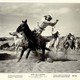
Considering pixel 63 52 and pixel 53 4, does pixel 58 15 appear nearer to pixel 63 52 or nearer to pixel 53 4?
pixel 53 4

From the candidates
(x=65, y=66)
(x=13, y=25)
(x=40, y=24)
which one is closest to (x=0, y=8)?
(x=13, y=25)

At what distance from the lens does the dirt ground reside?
131 centimetres

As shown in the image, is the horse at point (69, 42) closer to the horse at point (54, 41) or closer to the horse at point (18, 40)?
the horse at point (54, 41)

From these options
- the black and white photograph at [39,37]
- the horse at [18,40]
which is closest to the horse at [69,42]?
the black and white photograph at [39,37]

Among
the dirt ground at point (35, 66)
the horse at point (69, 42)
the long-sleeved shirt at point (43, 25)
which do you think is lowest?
the dirt ground at point (35, 66)

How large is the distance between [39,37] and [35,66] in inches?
5.6

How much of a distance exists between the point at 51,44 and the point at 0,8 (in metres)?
0.31

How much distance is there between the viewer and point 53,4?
136 centimetres

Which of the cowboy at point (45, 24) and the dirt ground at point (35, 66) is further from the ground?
the cowboy at point (45, 24)

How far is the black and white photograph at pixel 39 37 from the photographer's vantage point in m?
1.32

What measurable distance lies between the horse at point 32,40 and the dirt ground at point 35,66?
0.03 m

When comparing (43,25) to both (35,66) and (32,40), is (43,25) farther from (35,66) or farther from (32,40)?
(35,66)

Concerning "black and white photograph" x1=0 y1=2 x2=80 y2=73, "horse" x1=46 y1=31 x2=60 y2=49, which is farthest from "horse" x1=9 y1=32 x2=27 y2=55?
"horse" x1=46 y1=31 x2=60 y2=49

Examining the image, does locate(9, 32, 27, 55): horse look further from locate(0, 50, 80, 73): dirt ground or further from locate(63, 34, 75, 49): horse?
locate(63, 34, 75, 49): horse
